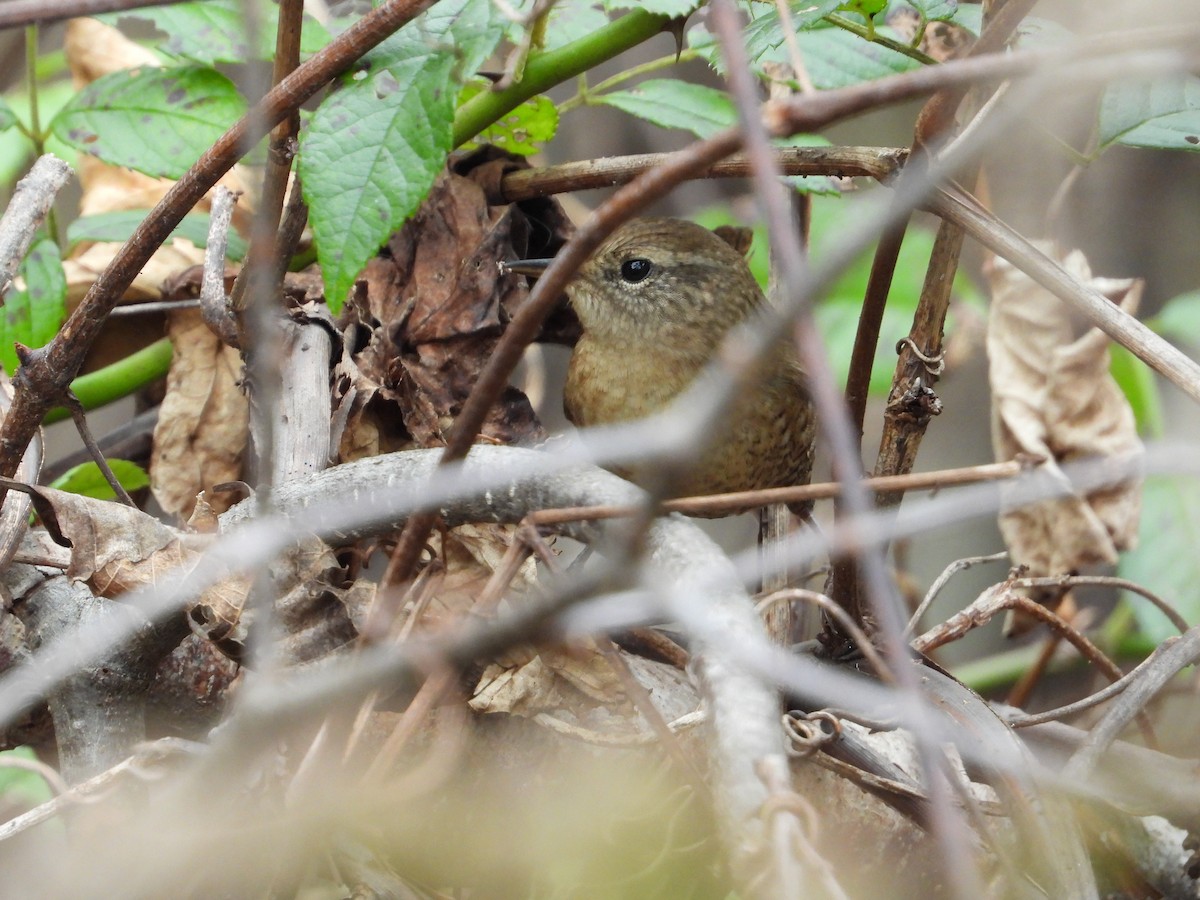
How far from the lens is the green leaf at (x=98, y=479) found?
1718 millimetres

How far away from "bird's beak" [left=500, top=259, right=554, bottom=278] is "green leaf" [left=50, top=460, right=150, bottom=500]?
2.21 ft

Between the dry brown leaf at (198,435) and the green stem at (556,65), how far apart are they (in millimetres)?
550

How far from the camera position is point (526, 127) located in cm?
188

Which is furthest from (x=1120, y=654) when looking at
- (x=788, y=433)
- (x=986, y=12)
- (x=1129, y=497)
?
(x=986, y=12)

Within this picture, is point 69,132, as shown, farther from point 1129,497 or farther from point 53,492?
point 1129,497

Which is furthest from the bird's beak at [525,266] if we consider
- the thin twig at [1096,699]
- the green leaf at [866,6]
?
the thin twig at [1096,699]

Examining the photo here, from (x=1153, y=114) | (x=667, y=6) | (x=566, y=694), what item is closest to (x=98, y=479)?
(x=566, y=694)

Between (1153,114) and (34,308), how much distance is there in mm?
1662

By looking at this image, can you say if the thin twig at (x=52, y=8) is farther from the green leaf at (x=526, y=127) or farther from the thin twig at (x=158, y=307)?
the green leaf at (x=526, y=127)

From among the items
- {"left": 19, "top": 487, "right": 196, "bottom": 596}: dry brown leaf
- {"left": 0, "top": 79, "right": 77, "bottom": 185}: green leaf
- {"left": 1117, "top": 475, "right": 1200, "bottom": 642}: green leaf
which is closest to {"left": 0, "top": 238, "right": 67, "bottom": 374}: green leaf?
{"left": 19, "top": 487, "right": 196, "bottom": 596}: dry brown leaf

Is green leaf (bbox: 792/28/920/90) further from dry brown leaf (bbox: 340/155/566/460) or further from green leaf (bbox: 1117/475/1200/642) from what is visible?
green leaf (bbox: 1117/475/1200/642)

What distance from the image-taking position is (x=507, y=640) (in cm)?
76

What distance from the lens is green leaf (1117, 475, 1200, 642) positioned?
2506 mm

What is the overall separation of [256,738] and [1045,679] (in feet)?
9.02
